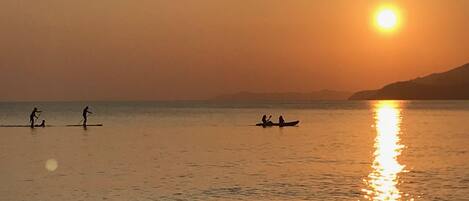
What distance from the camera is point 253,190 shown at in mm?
26766

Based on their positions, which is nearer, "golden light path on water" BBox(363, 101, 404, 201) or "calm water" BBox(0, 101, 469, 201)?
"golden light path on water" BBox(363, 101, 404, 201)

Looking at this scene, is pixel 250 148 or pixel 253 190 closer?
pixel 253 190

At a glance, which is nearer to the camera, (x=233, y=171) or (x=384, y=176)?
(x=384, y=176)

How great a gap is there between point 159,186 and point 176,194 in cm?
221

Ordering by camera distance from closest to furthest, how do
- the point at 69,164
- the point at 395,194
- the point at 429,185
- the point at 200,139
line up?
the point at 395,194 < the point at 429,185 < the point at 69,164 < the point at 200,139

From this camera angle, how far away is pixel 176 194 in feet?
84.1

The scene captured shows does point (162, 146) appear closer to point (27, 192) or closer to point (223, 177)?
point (223, 177)

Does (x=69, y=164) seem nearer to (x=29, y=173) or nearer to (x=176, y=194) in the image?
(x=29, y=173)

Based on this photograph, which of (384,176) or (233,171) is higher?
(233,171)

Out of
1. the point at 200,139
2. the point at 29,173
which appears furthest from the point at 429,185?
the point at 200,139

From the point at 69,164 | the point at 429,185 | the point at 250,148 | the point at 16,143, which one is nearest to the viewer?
the point at 429,185

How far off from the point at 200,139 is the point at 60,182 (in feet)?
101

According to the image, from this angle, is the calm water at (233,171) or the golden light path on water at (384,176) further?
the calm water at (233,171)

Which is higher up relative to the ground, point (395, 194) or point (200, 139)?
point (200, 139)
